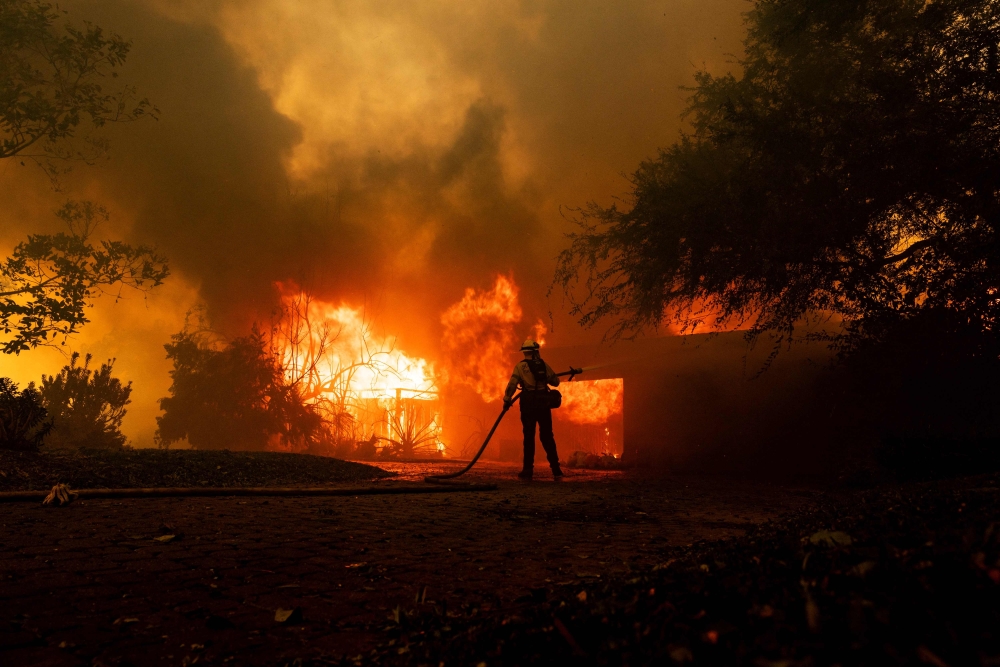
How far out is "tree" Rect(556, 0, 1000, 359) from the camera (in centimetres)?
879

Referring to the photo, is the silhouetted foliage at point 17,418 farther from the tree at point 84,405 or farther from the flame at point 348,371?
the flame at point 348,371

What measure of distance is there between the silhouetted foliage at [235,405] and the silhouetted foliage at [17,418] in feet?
38.8

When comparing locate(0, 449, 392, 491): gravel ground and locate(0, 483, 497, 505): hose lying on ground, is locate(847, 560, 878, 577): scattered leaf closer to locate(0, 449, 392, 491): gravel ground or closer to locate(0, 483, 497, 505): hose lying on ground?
locate(0, 483, 497, 505): hose lying on ground

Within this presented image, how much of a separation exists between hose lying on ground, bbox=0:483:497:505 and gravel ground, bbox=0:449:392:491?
1.50m

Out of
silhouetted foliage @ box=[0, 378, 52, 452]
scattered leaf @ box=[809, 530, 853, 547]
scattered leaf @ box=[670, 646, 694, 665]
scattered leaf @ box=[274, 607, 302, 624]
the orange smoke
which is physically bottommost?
scattered leaf @ box=[274, 607, 302, 624]

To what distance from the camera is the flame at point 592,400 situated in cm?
2350

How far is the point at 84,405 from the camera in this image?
55.5ft

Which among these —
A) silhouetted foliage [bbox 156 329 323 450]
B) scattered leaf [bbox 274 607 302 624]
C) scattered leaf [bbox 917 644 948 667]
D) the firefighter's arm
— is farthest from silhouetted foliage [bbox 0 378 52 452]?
silhouetted foliage [bbox 156 329 323 450]

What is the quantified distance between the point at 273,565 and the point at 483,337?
24884mm

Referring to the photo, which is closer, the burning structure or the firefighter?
the firefighter

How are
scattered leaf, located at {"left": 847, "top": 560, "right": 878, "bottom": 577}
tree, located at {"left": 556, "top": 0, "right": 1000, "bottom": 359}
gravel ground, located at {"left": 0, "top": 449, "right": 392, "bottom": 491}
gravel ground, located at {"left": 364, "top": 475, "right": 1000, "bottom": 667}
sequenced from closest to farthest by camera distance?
gravel ground, located at {"left": 364, "top": 475, "right": 1000, "bottom": 667} < scattered leaf, located at {"left": 847, "top": 560, "right": 878, "bottom": 577} < gravel ground, located at {"left": 0, "top": 449, "right": 392, "bottom": 491} < tree, located at {"left": 556, "top": 0, "right": 1000, "bottom": 359}

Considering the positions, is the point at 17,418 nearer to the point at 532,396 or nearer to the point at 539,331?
the point at 532,396

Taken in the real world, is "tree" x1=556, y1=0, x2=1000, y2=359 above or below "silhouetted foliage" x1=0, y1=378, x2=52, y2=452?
above

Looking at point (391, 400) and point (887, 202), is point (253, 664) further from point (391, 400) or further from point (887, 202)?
point (391, 400)
